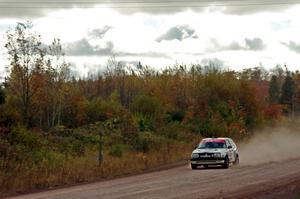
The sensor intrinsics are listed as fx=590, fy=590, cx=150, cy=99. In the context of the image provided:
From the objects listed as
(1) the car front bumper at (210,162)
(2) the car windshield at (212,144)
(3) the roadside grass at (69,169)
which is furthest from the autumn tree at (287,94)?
(1) the car front bumper at (210,162)

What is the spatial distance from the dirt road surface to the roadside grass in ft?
4.35

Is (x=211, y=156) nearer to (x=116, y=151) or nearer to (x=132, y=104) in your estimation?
(x=116, y=151)

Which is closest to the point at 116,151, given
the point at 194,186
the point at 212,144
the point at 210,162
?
the point at 212,144

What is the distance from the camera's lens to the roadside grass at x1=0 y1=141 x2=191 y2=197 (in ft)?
74.3

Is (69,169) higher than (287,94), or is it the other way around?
(287,94)

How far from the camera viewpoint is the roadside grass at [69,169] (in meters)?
22.7

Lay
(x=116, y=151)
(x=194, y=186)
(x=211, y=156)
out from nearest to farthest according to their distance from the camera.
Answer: (x=194, y=186) < (x=211, y=156) < (x=116, y=151)

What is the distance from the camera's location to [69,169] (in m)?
26.3

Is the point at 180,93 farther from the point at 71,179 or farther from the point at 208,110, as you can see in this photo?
the point at 71,179

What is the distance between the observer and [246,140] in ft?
188

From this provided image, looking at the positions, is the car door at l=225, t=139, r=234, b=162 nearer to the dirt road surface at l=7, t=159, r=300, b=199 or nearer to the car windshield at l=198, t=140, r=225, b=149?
the car windshield at l=198, t=140, r=225, b=149

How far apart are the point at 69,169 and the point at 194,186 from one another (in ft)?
22.6

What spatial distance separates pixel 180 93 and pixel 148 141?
39.5 metres

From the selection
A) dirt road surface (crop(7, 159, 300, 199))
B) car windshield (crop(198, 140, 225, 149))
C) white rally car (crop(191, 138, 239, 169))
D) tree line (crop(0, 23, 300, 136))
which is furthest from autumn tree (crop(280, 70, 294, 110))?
dirt road surface (crop(7, 159, 300, 199))
